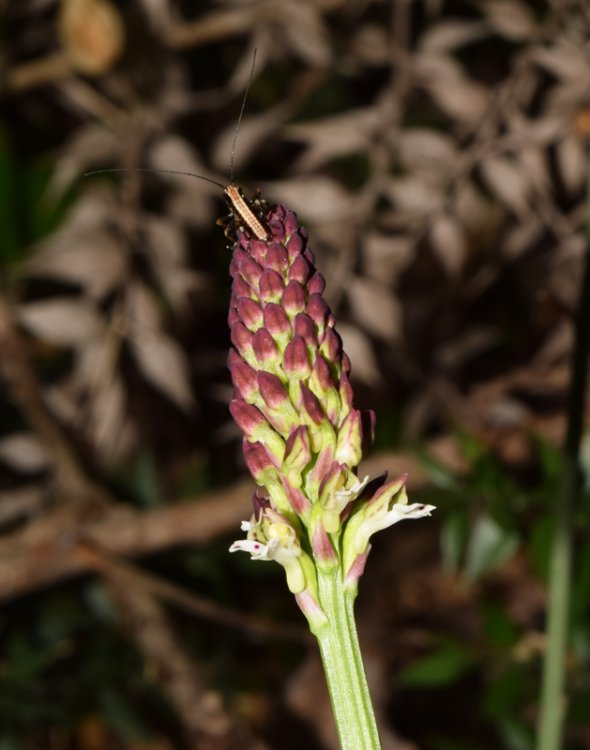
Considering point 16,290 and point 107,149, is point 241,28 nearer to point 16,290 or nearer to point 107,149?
point 107,149

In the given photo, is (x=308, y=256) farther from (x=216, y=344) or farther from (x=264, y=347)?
(x=216, y=344)

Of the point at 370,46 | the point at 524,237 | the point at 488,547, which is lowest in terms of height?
the point at 488,547

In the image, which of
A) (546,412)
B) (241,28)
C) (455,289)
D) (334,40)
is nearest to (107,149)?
(241,28)

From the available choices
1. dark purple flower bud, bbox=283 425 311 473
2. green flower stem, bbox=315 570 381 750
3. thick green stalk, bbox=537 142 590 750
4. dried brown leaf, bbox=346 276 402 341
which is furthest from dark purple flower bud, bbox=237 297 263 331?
dried brown leaf, bbox=346 276 402 341

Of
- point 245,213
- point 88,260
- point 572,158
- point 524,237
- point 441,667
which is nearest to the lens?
point 245,213

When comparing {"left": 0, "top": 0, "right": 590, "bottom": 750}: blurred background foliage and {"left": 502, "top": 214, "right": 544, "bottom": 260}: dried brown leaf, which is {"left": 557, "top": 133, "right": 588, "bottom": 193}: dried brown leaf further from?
{"left": 502, "top": 214, "right": 544, "bottom": 260}: dried brown leaf

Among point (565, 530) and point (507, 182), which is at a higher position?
point (507, 182)

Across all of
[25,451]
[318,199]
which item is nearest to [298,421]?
[318,199]
